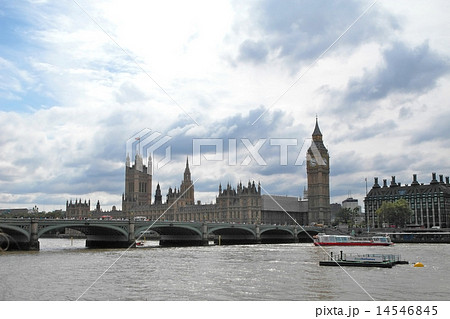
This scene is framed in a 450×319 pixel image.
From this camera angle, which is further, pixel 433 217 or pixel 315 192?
pixel 315 192

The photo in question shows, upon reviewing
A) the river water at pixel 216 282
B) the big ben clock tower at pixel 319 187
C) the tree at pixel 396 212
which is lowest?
the river water at pixel 216 282

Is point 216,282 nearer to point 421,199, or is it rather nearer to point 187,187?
point 421,199

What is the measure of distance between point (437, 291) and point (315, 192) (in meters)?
118

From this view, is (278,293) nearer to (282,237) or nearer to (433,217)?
(282,237)

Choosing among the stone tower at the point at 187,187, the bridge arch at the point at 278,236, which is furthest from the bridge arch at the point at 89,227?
the stone tower at the point at 187,187

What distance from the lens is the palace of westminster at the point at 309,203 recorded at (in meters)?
115

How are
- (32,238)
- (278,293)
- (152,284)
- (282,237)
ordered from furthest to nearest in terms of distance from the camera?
(282,237) → (32,238) → (152,284) → (278,293)

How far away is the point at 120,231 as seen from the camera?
5631 centimetres

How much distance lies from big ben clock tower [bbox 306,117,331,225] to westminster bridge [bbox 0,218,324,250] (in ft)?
154

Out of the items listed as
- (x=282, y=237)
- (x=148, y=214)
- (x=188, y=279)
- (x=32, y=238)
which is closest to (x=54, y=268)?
(x=188, y=279)

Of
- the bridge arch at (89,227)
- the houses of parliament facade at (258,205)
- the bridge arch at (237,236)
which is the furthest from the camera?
the houses of parliament facade at (258,205)

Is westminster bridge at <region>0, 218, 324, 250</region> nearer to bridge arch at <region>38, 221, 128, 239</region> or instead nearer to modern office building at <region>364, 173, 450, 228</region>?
bridge arch at <region>38, 221, 128, 239</region>

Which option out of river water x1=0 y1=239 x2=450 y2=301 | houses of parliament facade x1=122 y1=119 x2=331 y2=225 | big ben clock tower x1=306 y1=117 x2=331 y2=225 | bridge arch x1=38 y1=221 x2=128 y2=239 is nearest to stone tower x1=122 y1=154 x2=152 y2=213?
houses of parliament facade x1=122 y1=119 x2=331 y2=225

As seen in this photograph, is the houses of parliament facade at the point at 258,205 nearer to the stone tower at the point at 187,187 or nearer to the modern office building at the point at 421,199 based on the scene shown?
the stone tower at the point at 187,187
